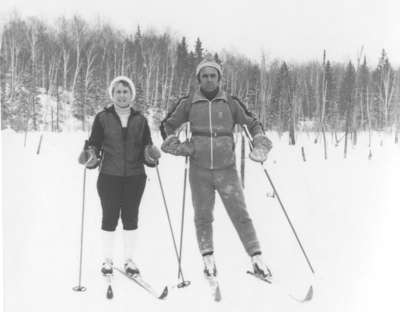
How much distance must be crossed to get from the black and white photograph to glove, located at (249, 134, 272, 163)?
0.03 feet

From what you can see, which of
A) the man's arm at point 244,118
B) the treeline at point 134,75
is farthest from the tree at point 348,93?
the man's arm at point 244,118

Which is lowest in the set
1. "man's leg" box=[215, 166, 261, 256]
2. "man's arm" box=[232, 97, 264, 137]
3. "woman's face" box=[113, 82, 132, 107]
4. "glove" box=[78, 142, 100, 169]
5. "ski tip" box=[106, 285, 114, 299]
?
A: "ski tip" box=[106, 285, 114, 299]

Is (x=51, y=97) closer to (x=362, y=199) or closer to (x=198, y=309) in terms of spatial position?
(x=198, y=309)

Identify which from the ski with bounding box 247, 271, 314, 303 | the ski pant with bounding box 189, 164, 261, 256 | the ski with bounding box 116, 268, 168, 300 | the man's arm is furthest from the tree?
the ski with bounding box 116, 268, 168, 300

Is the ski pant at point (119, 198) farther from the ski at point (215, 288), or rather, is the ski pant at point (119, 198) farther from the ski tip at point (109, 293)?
the ski at point (215, 288)

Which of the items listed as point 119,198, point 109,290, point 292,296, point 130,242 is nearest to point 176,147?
point 119,198

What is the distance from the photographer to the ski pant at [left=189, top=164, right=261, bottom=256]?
103 inches

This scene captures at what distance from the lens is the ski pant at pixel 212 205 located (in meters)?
2.62

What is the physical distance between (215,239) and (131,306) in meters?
0.79

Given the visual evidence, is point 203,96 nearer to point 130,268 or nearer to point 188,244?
point 188,244

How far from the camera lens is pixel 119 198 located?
101 inches

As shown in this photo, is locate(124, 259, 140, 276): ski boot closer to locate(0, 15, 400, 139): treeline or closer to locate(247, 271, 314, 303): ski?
locate(247, 271, 314, 303): ski

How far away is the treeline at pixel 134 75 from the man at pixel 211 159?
1.09 feet

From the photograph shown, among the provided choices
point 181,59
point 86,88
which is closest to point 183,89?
point 181,59
